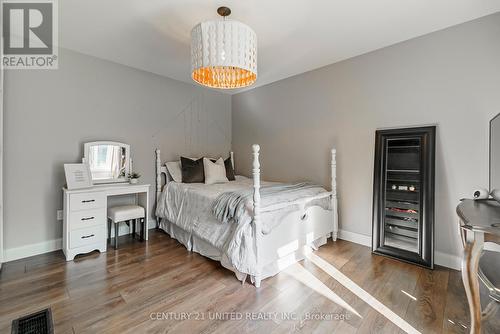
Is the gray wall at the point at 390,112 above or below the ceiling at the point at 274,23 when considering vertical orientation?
below

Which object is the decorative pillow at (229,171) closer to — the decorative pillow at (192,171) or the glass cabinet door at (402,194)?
the decorative pillow at (192,171)

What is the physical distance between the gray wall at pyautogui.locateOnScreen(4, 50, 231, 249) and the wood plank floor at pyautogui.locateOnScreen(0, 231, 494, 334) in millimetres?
591

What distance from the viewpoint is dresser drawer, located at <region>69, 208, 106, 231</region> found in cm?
242

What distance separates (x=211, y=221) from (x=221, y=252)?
0.33 metres

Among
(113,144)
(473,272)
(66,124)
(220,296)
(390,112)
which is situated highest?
(390,112)

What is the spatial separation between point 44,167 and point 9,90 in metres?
0.86

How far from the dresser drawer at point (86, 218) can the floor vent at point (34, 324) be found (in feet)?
3.45

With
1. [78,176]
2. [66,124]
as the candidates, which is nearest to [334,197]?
[78,176]

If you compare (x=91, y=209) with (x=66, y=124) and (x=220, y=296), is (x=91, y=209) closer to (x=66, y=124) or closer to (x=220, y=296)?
(x=66, y=124)

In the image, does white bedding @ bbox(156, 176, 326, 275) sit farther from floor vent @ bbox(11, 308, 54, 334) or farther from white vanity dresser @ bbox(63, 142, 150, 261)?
floor vent @ bbox(11, 308, 54, 334)

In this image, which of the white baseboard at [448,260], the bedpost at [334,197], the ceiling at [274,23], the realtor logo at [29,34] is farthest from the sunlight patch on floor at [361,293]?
the realtor logo at [29,34]

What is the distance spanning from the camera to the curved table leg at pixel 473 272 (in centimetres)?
113

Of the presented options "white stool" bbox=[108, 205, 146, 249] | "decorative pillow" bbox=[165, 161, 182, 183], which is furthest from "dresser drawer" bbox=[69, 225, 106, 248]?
"decorative pillow" bbox=[165, 161, 182, 183]

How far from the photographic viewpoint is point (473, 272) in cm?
117
